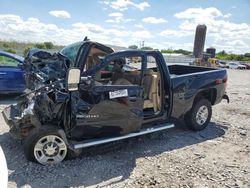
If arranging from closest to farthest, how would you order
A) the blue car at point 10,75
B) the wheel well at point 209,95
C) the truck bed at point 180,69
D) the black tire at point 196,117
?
1. the black tire at point 196,117
2. the wheel well at point 209,95
3. the truck bed at point 180,69
4. the blue car at point 10,75

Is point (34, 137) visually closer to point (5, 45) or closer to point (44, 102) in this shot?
point (44, 102)

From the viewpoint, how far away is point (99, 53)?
471 centimetres

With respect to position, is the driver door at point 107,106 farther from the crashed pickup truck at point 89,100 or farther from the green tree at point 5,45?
the green tree at point 5,45

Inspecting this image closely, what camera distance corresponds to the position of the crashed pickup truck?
4.04 metres

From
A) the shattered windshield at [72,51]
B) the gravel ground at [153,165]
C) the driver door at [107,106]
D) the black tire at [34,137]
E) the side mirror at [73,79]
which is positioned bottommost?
the gravel ground at [153,165]

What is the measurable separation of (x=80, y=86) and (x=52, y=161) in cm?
127

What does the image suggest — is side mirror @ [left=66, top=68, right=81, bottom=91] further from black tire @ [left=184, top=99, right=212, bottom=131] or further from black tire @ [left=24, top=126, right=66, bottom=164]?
black tire @ [left=184, top=99, right=212, bottom=131]

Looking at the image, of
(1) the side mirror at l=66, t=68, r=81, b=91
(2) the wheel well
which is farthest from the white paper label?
(2) the wheel well

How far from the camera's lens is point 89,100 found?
416 centimetres

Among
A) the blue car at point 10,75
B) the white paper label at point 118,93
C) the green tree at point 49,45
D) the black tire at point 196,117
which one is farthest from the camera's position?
the green tree at point 49,45

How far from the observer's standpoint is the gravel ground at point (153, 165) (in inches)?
148

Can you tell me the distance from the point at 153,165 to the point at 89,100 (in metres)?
1.50

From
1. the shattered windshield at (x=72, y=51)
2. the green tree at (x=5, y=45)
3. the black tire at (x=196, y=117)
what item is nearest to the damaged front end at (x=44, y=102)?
the shattered windshield at (x=72, y=51)

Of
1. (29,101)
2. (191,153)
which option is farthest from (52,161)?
(191,153)
